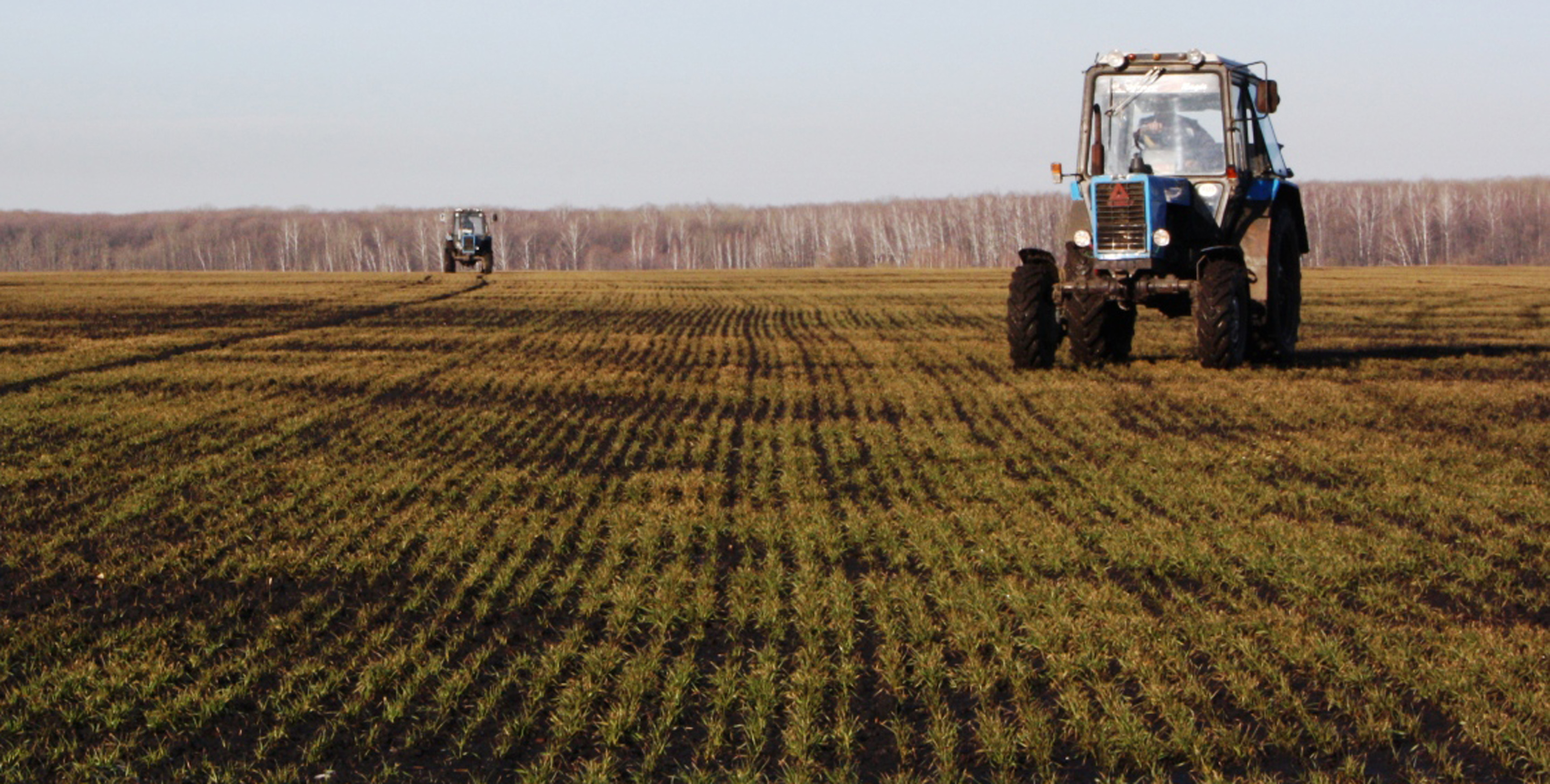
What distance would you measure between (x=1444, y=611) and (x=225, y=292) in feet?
123

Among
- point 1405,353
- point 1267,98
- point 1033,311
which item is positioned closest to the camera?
point 1267,98

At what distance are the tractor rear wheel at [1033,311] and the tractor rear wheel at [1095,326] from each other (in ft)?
0.66

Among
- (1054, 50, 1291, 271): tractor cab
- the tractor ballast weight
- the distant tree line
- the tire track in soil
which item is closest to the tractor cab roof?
(1054, 50, 1291, 271): tractor cab

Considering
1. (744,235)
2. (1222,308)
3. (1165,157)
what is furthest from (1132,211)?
(744,235)

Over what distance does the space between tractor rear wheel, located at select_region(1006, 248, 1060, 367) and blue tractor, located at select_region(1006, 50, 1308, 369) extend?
18 mm

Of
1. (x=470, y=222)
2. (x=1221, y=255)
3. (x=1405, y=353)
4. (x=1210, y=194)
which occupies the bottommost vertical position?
(x=1405, y=353)

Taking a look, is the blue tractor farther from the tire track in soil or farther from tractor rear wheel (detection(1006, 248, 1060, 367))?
the tire track in soil

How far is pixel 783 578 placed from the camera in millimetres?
6984

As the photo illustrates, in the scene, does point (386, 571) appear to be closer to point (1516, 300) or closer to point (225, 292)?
point (1516, 300)

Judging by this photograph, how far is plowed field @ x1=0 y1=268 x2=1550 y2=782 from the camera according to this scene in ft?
15.8

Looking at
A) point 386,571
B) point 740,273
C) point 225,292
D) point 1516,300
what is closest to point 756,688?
point 386,571

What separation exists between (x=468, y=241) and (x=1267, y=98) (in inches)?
1586

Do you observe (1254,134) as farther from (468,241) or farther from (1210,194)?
(468,241)

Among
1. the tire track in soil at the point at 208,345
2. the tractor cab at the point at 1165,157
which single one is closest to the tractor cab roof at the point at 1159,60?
the tractor cab at the point at 1165,157
